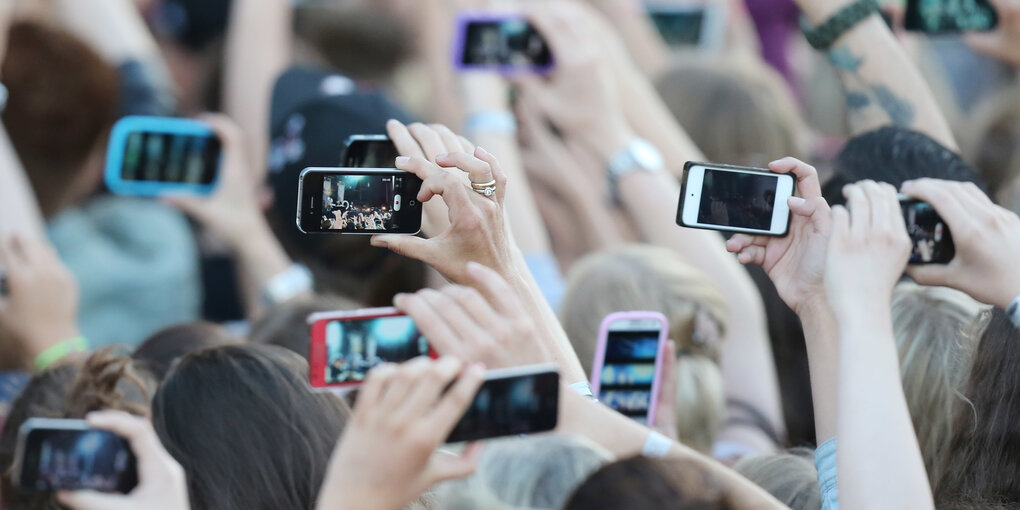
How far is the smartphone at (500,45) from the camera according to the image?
127 inches

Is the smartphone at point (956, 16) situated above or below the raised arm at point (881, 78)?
above

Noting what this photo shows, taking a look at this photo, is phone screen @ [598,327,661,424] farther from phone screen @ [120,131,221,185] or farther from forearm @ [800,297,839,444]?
phone screen @ [120,131,221,185]

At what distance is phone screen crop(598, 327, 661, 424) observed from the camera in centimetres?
229

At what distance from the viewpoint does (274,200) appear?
11.1 ft

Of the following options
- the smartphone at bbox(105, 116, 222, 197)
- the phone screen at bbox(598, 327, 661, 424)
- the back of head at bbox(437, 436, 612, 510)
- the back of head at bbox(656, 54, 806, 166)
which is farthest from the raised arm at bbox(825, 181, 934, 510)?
Answer: the smartphone at bbox(105, 116, 222, 197)

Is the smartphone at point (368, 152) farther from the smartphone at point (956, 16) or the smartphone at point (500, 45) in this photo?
the smartphone at point (956, 16)

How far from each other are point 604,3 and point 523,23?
1.85m

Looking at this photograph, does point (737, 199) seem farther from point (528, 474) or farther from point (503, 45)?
point (503, 45)

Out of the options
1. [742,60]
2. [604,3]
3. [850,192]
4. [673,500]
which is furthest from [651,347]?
[604,3]

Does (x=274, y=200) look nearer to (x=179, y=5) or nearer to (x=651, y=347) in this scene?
(x=651, y=347)

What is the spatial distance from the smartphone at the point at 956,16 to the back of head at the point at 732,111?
Answer: 83 centimetres

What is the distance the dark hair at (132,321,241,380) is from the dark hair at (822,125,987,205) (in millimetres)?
1393

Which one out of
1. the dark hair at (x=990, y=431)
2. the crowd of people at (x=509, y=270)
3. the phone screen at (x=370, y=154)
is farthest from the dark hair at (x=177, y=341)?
the dark hair at (x=990, y=431)

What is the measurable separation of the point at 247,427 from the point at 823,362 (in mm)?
966
